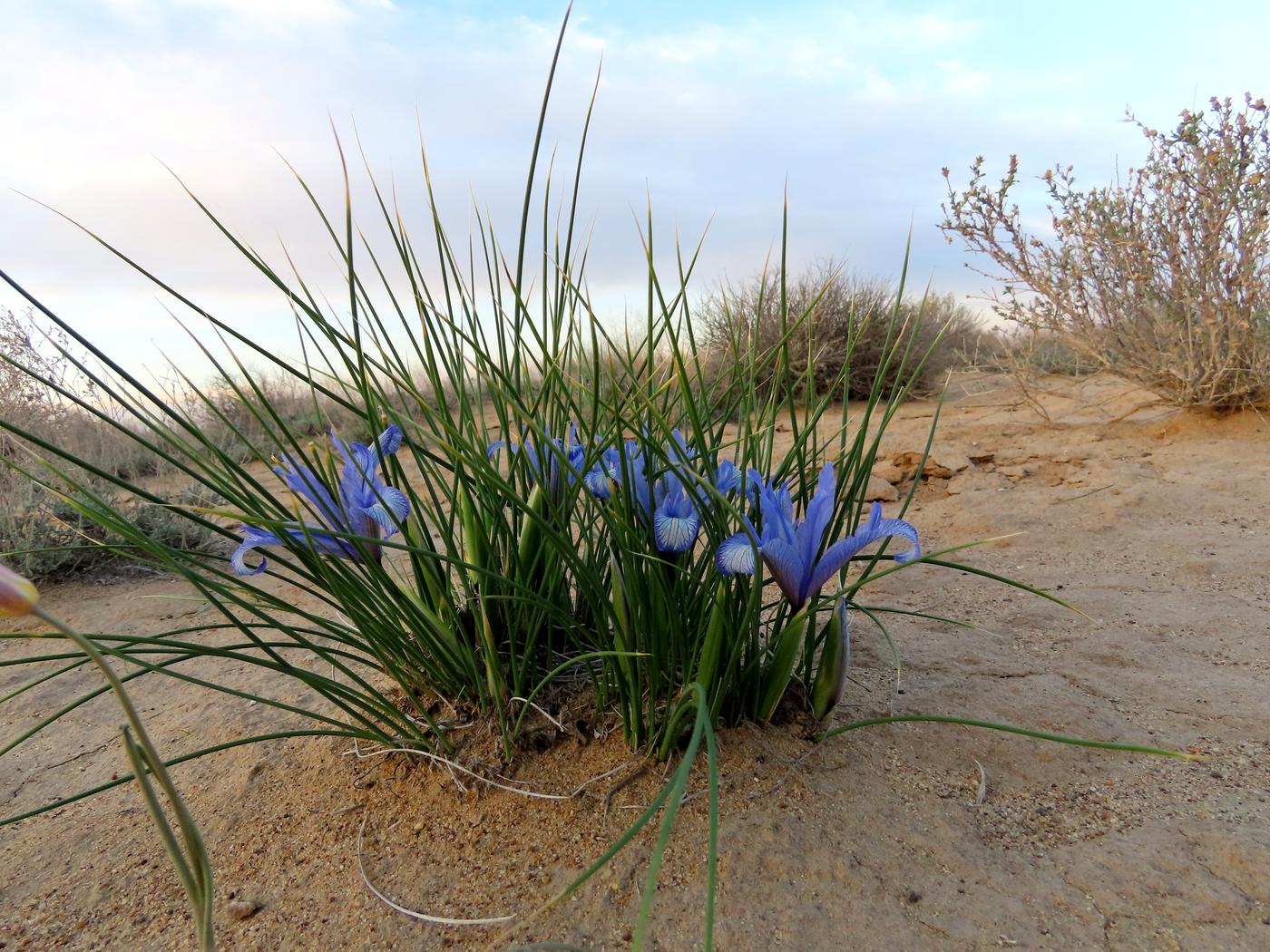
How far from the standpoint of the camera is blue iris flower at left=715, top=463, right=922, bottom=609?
1354 millimetres

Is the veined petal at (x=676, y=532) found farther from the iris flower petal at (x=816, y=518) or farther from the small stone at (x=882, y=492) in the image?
the small stone at (x=882, y=492)

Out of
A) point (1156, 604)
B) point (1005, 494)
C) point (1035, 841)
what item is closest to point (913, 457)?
point (1005, 494)

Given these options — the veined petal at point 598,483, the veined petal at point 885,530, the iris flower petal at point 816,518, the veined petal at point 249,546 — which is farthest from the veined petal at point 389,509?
the veined petal at point 885,530

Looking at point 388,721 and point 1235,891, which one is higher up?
point 388,721

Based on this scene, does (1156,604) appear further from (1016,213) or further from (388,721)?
(1016,213)

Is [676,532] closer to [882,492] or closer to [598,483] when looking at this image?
[598,483]

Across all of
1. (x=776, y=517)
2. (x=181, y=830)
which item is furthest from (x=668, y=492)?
(x=181, y=830)

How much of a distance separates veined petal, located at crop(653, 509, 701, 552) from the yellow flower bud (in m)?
0.92

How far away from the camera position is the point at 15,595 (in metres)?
0.69

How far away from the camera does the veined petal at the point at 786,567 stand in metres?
1.36

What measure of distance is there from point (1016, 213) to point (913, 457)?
1.82 metres

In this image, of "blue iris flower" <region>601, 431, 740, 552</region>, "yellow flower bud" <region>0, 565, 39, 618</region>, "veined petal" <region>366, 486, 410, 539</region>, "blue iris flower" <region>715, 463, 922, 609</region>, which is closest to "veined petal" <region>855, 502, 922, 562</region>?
"blue iris flower" <region>715, 463, 922, 609</region>

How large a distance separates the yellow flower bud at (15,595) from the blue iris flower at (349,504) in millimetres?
731

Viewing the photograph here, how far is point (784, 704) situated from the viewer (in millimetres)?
1763
